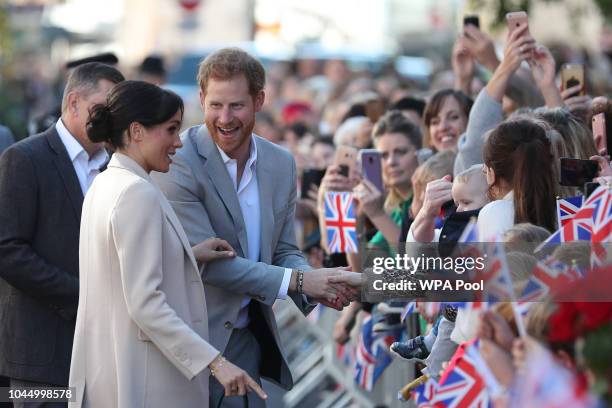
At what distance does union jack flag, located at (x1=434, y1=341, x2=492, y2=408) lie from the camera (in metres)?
4.46

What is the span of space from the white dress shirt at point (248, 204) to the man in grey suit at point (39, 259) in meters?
0.78

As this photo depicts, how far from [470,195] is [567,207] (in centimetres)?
98

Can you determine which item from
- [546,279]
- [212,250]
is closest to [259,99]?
[212,250]

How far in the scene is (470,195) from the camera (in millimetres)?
6324

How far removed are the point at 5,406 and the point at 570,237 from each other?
3372 millimetres

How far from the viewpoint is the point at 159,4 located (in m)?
27.8

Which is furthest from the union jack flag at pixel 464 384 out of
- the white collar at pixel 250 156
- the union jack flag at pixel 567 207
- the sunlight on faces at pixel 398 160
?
the sunlight on faces at pixel 398 160

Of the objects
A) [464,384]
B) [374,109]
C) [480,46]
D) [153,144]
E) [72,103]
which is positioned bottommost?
[464,384]

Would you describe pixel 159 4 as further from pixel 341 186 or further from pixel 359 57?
pixel 341 186

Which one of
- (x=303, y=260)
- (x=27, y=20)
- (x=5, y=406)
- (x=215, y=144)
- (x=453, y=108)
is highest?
(x=27, y=20)

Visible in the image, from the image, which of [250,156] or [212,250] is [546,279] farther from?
[250,156]

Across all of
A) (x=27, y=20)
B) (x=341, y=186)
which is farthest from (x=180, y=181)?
(x=27, y=20)

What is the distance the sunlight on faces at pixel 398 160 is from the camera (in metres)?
8.84

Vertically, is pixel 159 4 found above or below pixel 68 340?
above
